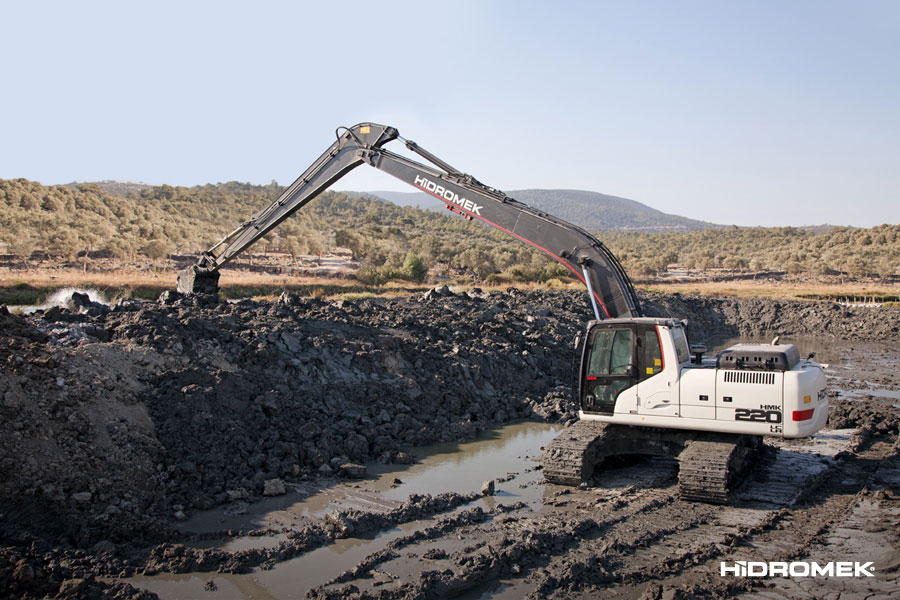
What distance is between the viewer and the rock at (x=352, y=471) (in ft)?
29.8

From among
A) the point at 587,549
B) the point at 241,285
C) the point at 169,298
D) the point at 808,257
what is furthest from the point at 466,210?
the point at 808,257

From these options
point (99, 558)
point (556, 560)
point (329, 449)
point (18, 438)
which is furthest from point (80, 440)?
point (556, 560)

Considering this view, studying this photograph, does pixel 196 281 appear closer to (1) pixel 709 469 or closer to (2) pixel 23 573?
(2) pixel 23 573

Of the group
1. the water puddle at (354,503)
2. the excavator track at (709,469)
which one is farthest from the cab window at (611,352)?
the water puddle at (354,503)

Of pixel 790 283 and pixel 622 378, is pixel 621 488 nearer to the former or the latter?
pixel 622 378

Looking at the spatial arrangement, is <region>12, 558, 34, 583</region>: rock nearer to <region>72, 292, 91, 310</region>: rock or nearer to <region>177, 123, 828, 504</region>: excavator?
<region>177, 123, 828, 504</region>: excavator

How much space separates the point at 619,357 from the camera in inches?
341

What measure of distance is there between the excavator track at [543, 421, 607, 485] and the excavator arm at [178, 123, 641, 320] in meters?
1.79

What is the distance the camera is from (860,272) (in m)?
58.8

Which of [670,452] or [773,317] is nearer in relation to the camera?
[670,452]

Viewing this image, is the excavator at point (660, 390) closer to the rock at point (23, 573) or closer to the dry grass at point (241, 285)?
the rock at point (23, 573)

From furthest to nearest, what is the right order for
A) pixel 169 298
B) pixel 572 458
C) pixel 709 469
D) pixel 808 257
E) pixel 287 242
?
pixel 808 257 < pixel 287 242 < pixel 169 298 < pixel 572 458 < pixel 709 469

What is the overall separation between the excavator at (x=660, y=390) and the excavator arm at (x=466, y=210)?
2 centimetres

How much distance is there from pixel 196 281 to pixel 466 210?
28.4 ft
